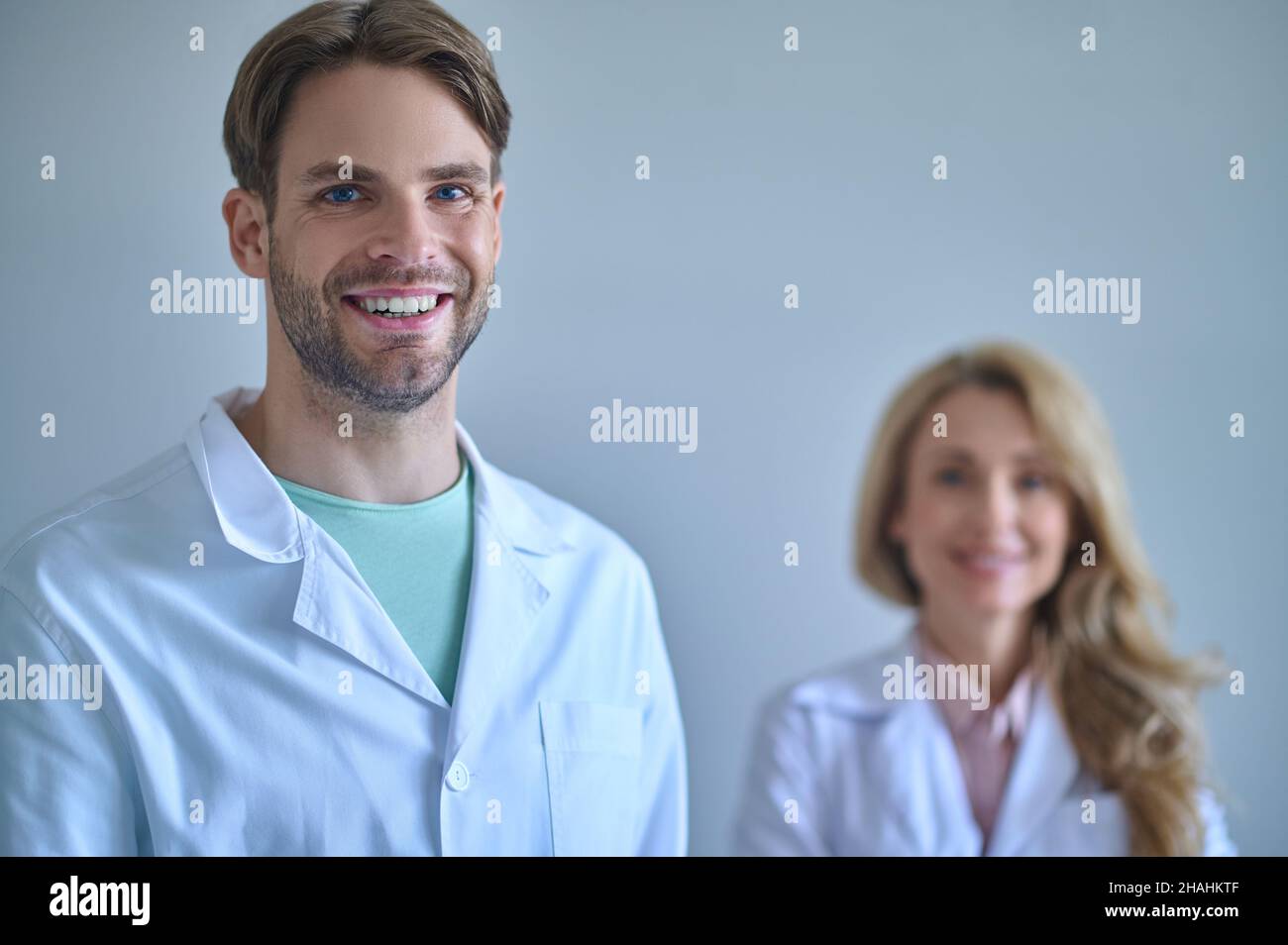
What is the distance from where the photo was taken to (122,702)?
1319 mm

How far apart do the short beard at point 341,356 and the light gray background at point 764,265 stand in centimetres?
16

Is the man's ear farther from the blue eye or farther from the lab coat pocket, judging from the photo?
the lab coat pocket

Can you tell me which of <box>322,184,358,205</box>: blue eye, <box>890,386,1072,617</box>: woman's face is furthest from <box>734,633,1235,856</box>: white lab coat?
<box>322,184,358,205</box>: blue eye

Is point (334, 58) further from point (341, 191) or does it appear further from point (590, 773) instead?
point (590, 773)

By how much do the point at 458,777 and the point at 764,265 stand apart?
92 centimetres

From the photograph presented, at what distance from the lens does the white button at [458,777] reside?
54.5 inches

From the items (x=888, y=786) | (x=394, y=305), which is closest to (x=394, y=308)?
(x=394, y=305)

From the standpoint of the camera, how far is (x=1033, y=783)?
160 centimetres

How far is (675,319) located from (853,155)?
0.40 meters

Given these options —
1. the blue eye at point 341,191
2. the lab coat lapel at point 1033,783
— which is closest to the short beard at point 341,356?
the blue eye at point 341,191

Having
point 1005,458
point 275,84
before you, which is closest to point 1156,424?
point 1005,458

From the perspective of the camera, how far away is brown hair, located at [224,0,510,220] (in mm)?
1409

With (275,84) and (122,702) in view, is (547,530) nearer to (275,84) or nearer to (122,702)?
(122,702)
